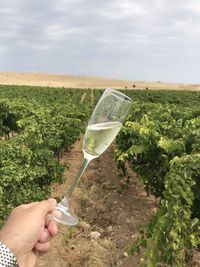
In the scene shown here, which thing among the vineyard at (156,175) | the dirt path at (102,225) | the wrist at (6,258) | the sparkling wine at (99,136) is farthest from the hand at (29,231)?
the dirt path at (102,225)

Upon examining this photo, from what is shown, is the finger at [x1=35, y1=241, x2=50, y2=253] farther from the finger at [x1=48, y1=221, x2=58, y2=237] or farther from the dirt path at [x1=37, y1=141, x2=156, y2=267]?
the dirt path at [x1=37, y1=141, x2=156, y2=267]

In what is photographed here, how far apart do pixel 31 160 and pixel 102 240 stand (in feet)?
5.82

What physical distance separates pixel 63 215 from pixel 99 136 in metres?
0.41

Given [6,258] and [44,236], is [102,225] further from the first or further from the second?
[6,258]

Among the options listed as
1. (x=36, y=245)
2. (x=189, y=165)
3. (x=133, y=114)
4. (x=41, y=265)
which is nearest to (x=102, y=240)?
(x=41, y=265)

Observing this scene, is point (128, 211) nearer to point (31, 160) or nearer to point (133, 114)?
point (31, 160)

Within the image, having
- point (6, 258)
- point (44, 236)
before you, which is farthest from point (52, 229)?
point (6, 258)

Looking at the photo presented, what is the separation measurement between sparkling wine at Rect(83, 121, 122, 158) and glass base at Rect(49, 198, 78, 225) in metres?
0.29

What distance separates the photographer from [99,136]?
2322mm

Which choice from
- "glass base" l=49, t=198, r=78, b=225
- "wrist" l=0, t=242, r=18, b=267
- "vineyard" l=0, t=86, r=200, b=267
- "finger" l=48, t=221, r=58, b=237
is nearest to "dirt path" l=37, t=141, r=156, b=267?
"vineyard" l=0, t=86, r=200, b=267

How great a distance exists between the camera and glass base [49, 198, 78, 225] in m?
2.23

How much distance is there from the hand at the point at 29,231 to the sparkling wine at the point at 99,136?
1.06 feet

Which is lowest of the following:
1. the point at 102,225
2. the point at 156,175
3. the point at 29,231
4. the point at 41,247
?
the point at 102,225

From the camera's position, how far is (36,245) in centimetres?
219
